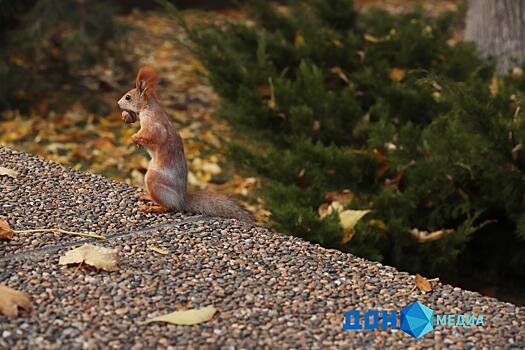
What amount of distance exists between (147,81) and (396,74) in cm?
299

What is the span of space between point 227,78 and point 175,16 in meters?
0.63

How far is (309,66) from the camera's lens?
6.42 m

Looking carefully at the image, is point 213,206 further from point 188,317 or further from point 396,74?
point 396,74

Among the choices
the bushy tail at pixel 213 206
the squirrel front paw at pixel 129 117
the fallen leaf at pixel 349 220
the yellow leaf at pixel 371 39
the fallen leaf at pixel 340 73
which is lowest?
the fallen leaf at pixel 340 73

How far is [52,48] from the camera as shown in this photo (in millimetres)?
8469

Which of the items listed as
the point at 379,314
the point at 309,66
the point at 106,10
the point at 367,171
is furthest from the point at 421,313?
the point at 106,10

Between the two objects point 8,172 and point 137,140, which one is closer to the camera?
point 137,140

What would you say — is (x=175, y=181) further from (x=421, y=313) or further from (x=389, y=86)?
(x=389, y=86)

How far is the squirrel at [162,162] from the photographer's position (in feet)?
12.0

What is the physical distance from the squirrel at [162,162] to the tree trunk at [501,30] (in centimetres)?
418

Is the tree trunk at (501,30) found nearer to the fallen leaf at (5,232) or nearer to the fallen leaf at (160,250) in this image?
the fallen leaf at (160,250)

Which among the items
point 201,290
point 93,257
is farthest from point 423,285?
point 93,257

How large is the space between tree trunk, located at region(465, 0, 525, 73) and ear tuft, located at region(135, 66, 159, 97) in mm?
4219

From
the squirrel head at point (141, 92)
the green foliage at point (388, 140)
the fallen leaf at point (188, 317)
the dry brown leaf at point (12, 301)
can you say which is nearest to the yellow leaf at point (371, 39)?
the green foliage at point (388, 140)
